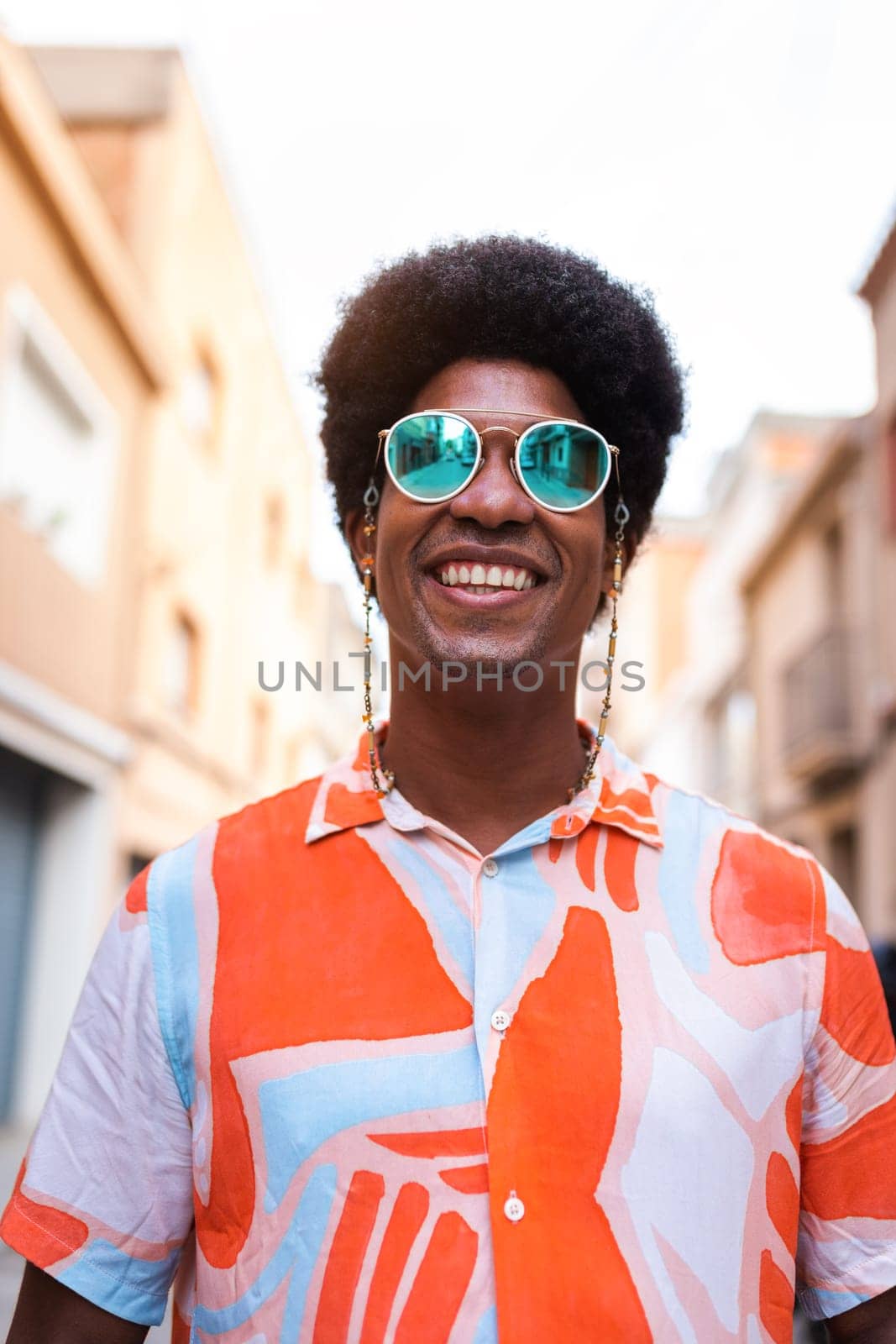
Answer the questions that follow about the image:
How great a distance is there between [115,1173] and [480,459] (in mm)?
1027

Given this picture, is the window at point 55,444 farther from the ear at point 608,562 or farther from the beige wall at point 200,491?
the ear at point 608,562

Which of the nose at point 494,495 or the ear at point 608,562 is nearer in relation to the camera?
the nose at point 494,495

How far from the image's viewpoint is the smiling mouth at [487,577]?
5.55 ft

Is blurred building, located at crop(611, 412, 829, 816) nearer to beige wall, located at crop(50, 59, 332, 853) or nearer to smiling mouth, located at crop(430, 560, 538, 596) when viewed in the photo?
beige wall, located at crop(50, 59, 332, 853)

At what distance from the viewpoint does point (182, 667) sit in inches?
517

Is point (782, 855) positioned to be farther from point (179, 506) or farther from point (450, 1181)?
point (179, 506)

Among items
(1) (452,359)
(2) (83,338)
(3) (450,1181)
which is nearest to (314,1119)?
(3) (450,1181)

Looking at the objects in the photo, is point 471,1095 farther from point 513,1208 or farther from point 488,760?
point 488,760

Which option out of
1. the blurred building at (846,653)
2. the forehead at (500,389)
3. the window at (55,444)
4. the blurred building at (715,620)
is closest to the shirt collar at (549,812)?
the forehead at (500,389)

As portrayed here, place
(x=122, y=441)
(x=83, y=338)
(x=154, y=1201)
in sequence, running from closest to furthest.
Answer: (x=154, y=1201) → (x=83, y=338) → (x=122, y=441)

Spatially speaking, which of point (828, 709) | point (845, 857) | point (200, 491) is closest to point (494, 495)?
point (828, 709)

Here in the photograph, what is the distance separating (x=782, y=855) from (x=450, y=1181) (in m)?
0.62

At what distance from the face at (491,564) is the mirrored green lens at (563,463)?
0.07 feet

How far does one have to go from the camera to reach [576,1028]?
151 cm
